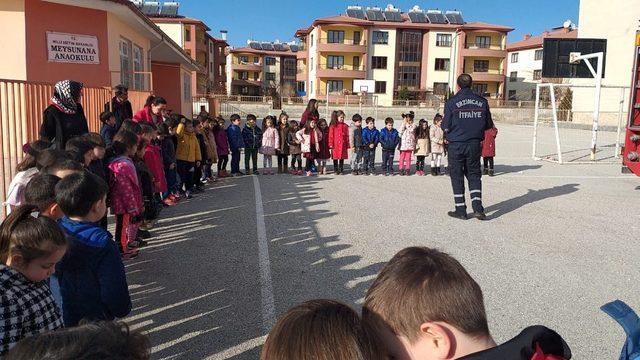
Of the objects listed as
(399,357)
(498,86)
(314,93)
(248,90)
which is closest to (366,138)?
(399,357)

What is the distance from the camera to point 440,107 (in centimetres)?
5612

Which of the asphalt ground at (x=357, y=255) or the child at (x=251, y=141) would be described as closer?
the asphalt ground at (x=357, y=255)

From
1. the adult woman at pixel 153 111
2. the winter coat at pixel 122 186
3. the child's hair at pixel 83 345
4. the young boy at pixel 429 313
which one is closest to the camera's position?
the child's hair at pixel 83 345

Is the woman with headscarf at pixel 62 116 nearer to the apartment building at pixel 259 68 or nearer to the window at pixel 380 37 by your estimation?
the window at pixel 380 37

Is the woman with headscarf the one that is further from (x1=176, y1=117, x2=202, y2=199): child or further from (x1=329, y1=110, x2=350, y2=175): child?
(x1=329, y1=110, x2=350, y2=175): child

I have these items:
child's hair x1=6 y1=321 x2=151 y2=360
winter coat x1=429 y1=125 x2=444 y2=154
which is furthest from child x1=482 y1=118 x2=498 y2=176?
child's hair x1=6 y1=321 x2=151 y2=360

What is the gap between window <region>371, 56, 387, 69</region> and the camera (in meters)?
68.9

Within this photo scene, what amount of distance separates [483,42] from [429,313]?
7289 cm

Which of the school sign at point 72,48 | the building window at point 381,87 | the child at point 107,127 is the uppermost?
the building window at point 381,87

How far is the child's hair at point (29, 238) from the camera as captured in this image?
2494 mm

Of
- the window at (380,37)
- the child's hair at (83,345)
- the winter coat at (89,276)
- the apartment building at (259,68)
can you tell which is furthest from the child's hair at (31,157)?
the apartment building at (259,68)

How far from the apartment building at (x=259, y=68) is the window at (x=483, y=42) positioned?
108 feet

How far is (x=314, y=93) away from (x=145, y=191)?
63.1 m

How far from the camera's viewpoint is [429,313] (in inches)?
63.0
